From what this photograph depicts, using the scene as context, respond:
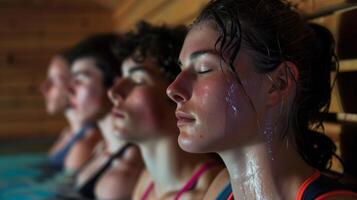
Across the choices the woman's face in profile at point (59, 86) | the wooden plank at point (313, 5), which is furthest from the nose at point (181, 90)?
the woman's face in profile at point (59, 86)

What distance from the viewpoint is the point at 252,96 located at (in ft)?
4.48

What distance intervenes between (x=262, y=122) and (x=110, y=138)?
7.21 feet

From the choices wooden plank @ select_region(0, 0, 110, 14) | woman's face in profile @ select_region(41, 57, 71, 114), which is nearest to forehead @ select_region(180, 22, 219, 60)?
woman's face in profile @ select_region(41, 57, 71, 114)

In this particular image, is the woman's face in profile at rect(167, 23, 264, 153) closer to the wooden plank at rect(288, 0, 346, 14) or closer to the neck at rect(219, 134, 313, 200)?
the neck at rect(219, 134, 313, 200)

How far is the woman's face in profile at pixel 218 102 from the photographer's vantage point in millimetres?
1354

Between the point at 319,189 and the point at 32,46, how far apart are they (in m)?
6.88

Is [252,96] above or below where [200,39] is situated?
below

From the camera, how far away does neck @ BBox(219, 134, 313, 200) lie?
136 cm

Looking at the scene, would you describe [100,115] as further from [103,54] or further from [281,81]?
[281,81]

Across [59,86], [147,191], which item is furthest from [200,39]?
[59,86]

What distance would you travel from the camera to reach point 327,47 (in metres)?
1.59

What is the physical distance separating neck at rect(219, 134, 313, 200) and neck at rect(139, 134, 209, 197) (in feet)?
2.52

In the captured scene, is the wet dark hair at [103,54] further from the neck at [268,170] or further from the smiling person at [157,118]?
the neck at [268,170]

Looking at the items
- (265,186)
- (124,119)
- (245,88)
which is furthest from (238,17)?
(124,119)
